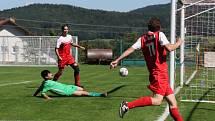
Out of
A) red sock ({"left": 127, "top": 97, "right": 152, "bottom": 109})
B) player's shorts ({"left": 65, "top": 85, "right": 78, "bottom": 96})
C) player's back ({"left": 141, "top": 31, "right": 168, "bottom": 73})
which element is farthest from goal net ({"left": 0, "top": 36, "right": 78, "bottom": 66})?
player's back ({"left": 141, "top": 31, "right": 168, "bottom": 73})

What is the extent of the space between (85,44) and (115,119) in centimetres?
4349

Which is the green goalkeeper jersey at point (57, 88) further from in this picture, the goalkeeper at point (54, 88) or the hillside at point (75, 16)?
the hillside at point (75, 16)

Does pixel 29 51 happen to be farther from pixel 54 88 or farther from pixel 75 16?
pixel 75 16

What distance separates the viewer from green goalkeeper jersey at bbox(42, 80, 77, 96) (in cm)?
1344

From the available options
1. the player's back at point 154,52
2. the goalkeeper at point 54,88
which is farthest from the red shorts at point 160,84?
the goalkeeper at point 54,88

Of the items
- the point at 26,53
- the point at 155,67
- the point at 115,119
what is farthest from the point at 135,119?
the point at 26,53

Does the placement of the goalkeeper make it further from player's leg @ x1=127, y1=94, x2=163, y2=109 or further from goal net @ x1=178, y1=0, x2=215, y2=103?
player's leg @ x1=127, y1=94, x2=163, y2=109

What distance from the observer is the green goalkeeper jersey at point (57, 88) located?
1344 centimetres

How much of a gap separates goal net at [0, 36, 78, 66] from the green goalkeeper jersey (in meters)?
30.4

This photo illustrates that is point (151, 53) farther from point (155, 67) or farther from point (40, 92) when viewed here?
point (40, 92)

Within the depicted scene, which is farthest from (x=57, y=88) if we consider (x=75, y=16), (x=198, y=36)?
(x=75, y=16)

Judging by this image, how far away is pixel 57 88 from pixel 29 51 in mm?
33518

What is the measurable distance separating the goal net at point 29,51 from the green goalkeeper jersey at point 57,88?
3036cm

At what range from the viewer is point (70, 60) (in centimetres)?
1647
